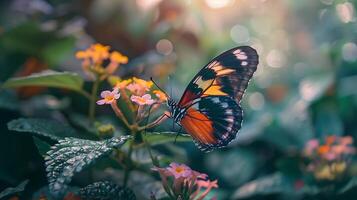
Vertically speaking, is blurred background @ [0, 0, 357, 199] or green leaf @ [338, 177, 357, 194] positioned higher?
blurred background @ [0, 0, 357, 199]

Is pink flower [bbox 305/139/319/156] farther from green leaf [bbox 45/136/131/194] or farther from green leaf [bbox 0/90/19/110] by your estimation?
green leaf [bbox 0/90/19/110]

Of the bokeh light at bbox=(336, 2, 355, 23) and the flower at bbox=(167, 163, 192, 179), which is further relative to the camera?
the bokeh light at bbox=(336, 2, 355, 23)

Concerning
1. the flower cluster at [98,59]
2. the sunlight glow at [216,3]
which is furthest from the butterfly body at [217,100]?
the sunlight glow at [216,3]

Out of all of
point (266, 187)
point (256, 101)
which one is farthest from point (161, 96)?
point (256, 101)

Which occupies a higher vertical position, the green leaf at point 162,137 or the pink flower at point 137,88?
the pink flower at point 137,88

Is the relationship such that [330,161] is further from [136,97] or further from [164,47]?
[164,47]

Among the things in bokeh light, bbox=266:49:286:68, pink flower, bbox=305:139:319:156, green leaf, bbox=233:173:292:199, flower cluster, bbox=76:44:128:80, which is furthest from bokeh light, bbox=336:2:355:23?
flower cluster, bbox=76:44:128:80

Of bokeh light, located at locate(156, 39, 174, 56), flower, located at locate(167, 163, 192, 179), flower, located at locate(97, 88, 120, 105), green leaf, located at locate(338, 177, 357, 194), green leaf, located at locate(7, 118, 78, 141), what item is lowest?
green leaf, located at locate(338, 177, 357, 194)

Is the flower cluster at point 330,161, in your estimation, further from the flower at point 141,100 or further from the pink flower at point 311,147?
the flower at point 141,100

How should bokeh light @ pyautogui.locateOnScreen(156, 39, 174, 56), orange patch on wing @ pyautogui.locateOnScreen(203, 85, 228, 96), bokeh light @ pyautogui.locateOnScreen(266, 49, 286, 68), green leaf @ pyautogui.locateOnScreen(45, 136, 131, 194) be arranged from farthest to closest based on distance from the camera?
bokeh light @ pyautogui.locateOnScreen(266, 49, 286, 68) < bokeh light @ pyautogui.locateOnScreen(156, 39, 174, 56) < orange patch on wing @ pyautogui.locateOnScreen(203, 85, 228, 96) < green leaf @ pyautogui.locateOnScreen(45, 136, 131, 194)
